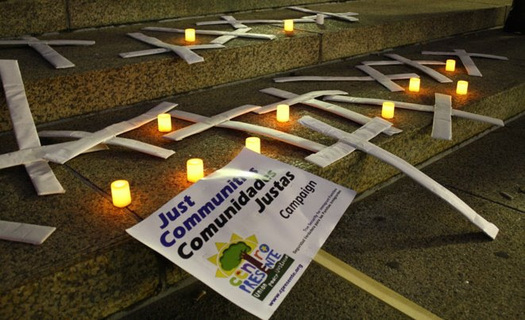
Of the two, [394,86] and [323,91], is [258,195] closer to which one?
[323,91]

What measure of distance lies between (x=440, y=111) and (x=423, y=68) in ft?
2.97

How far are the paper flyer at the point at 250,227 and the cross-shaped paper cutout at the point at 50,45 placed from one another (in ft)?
4.12

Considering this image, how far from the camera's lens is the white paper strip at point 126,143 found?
225 centimetres

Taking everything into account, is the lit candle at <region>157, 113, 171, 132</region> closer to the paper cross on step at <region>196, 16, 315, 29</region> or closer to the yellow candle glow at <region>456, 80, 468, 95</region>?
the paper cross on step at <region>196, 16, 315, 29</region>

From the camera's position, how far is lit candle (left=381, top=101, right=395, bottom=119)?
2.79 metres

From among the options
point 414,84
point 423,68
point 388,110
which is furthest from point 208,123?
point 423,68

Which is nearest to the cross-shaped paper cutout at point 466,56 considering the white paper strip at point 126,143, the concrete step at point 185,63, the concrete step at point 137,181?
the concrete step at point 137,181

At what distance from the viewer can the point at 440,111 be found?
289 cm

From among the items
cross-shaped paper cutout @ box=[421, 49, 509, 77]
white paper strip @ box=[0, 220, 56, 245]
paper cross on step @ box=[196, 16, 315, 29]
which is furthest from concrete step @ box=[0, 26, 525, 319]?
paper cross on step @ box=[196, 16, 315, 29]

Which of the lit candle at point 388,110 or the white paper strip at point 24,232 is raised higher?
the lit candle at point 388,110

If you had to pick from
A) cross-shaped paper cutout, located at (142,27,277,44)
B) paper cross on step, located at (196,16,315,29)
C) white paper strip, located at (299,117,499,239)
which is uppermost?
paper cross on step, located at (196,16,315,29)

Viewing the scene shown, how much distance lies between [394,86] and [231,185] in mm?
1745

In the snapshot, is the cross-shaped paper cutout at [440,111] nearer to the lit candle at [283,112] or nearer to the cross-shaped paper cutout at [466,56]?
the lit candle at [283,112]

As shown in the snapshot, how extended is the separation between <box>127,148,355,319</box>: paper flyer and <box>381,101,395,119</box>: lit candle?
0.89m
